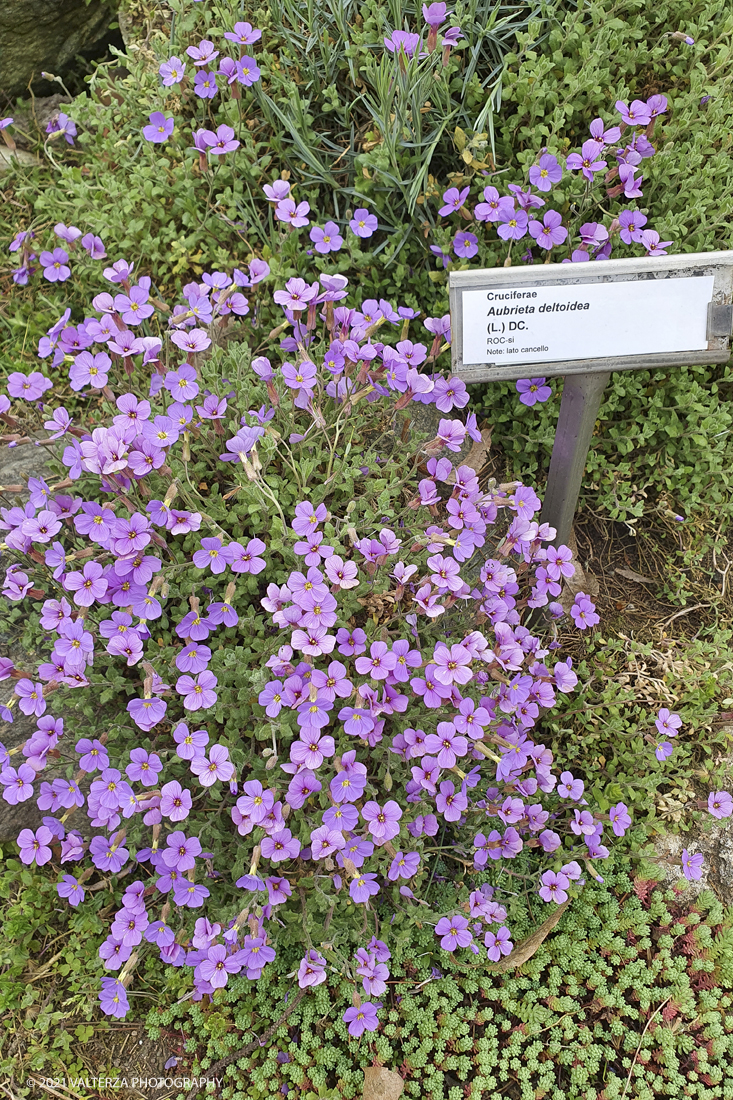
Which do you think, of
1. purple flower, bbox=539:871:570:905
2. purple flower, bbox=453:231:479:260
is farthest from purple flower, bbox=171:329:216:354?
purple flower, bbox=539:871:570:905

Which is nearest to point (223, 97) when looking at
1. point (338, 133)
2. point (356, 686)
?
point (338, 133)

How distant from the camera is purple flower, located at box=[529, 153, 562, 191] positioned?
2965mm

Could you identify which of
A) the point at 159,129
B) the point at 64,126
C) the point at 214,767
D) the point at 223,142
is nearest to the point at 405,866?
the point at 214,767

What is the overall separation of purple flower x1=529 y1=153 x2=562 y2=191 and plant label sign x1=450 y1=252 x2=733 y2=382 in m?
0.86

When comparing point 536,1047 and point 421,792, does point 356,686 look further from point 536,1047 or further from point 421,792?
point 536,1047

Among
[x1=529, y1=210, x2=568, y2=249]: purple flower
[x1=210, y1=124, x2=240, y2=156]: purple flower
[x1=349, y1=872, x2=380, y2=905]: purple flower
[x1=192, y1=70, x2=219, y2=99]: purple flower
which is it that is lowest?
[x1=349, y1=872, x2=380, y2=905]: purple flower

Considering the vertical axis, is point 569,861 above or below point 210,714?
below

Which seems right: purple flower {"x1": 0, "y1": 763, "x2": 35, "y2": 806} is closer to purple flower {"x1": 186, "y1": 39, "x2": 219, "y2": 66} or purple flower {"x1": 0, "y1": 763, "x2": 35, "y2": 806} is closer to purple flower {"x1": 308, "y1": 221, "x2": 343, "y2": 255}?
purple flower {"x1": 308, "y1": 221, "x2": 343, "y2": 255}

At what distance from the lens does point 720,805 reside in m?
2.81

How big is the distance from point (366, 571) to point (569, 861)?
129cm

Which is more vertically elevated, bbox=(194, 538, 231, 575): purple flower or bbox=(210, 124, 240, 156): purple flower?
bbox=(210, 124, 240, 156): purple flower

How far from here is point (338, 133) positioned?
139 inches

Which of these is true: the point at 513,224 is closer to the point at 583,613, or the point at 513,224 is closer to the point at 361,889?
the point at 583,613

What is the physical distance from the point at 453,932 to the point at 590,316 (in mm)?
2050
